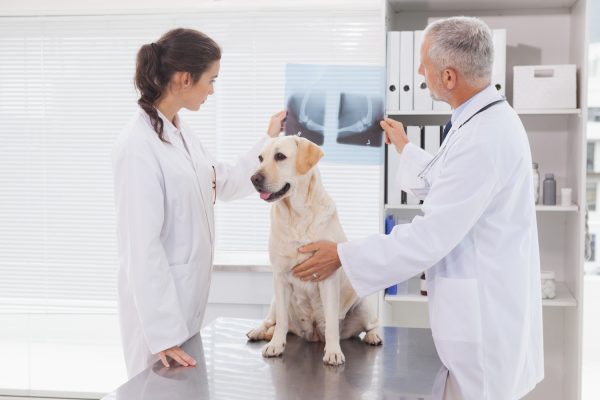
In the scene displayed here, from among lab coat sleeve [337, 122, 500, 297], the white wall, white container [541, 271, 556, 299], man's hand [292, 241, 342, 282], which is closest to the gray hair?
lab coat sleeve [337, 122, 500, 297]

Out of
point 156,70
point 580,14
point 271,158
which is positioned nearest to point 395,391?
point 271,158

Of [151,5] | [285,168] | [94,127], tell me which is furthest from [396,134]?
[94,127]

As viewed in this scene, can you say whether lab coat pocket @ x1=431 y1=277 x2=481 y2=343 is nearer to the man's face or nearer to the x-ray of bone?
the man's face

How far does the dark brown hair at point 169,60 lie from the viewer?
74.7 inches

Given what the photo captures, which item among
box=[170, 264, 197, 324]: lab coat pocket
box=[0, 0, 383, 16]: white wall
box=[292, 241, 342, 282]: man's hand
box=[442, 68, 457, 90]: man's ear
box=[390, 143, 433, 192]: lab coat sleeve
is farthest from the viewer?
box=[0, 0, 383, 16]: white wall

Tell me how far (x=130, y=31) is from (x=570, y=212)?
8.62ft

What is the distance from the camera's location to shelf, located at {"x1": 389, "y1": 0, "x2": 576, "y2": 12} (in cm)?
304

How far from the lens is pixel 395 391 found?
1598 mm

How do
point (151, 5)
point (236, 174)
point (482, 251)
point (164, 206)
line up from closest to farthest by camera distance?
point (482, 251), point (164, 206), point (236, 174), point (151, 5)

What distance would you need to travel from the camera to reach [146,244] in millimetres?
1764

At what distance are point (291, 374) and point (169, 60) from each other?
94cm

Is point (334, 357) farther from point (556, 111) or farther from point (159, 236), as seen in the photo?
point (556, 111)

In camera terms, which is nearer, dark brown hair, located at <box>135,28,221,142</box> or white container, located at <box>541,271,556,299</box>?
dark brown hair, located at <box>135,28,221,142</box>

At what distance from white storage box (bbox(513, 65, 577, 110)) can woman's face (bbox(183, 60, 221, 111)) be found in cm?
147
